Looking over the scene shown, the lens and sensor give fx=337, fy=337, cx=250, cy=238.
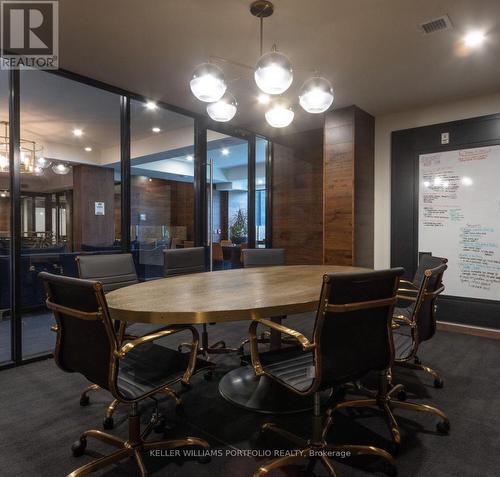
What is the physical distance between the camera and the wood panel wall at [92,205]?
496 cm

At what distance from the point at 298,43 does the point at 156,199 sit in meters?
4.14

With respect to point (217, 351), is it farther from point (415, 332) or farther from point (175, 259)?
point (415, 332)

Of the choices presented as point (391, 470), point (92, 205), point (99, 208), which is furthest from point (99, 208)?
point (391, 470)

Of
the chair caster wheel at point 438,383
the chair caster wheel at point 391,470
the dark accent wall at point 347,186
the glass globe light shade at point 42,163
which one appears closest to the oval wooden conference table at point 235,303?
the chair caster wheel at point 391,470

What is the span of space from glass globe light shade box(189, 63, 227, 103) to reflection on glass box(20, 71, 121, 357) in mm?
2131

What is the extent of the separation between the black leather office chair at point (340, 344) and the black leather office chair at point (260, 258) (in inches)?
78.2

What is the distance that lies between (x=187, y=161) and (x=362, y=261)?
412cm

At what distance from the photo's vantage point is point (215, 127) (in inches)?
190

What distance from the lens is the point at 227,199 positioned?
10.1 metres

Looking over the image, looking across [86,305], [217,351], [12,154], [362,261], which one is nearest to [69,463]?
[86,305]

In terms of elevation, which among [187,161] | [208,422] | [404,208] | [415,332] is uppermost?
[187,161]

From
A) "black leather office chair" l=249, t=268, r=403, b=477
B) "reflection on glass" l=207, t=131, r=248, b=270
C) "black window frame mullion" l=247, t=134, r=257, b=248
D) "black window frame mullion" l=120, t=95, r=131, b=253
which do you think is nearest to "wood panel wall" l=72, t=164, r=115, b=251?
"black window frame mullion" l=120, t=95, r=131, b=253

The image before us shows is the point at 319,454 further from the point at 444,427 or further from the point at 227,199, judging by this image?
the point at 227,199

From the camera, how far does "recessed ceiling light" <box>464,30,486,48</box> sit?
2.68 meters
